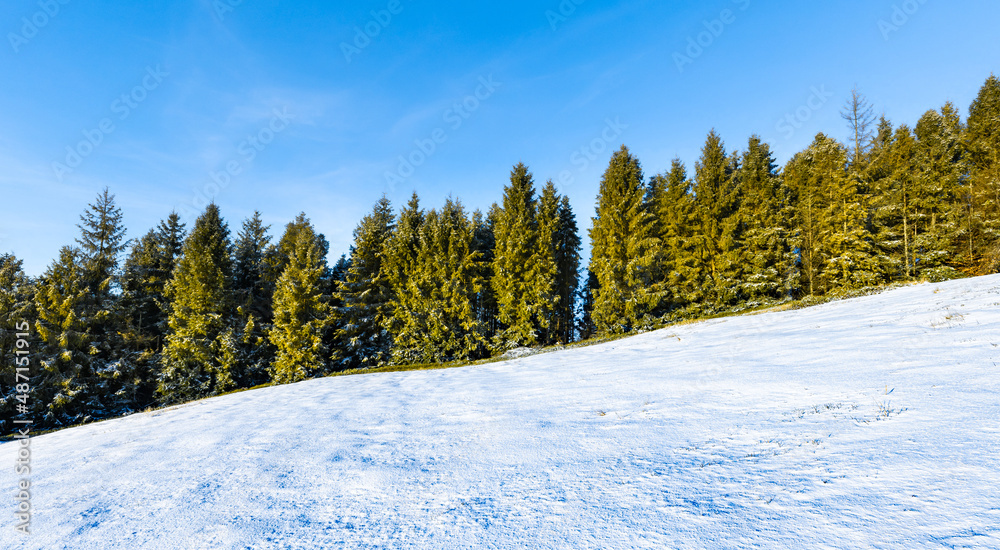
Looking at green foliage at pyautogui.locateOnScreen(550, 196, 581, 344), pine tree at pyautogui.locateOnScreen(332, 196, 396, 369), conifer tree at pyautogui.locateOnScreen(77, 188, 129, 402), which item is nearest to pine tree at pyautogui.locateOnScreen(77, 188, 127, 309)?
conifer tree at pyautogui.locateOnScreen(77, 188, 129, 402)

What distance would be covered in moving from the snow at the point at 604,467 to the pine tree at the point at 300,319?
1557cm

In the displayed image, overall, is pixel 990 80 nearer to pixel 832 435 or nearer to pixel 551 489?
pixel 832 435

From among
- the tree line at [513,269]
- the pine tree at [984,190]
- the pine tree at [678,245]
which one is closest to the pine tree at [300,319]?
the tree line at [513,269]

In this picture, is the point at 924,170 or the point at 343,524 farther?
the point at 924,170

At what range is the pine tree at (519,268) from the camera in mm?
25875

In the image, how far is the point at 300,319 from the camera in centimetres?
2525

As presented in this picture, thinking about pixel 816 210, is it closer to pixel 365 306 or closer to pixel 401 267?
pixel 401 267

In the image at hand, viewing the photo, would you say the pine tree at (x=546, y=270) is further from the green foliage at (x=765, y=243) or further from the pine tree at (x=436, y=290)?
the green foliage at (x=765, y=243)

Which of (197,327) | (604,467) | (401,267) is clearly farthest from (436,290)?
(604,467)

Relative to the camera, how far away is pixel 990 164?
987 inches

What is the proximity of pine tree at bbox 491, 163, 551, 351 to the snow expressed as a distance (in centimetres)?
1685

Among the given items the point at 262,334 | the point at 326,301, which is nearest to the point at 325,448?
the point at 326,301

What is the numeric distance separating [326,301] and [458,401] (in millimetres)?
20454

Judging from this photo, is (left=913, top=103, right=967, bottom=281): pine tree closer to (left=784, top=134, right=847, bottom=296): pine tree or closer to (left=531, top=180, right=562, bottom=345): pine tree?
(left=784, top=134, right=847, bottom=296): pine tree
